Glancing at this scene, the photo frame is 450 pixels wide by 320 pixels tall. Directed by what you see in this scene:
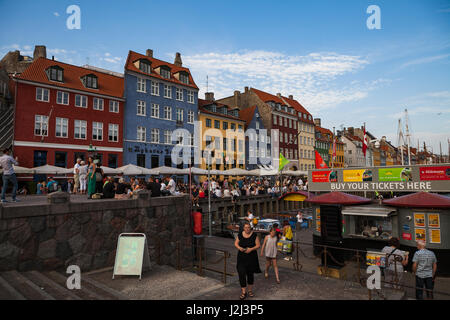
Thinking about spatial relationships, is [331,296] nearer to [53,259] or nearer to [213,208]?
[53,259]

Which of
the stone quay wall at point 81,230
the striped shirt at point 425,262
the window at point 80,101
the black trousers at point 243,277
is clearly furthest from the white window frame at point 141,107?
the striped shirt at point 425,262

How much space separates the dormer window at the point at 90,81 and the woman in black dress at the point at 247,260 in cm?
3169

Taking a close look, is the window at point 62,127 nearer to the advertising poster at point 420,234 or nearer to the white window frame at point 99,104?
the white window frame at point 99,104

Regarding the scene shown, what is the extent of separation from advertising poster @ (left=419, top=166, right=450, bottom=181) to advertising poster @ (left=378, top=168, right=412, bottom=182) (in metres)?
0.52

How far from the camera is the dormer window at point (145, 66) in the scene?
124ft

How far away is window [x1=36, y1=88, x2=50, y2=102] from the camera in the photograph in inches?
1127

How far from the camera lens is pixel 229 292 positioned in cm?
734

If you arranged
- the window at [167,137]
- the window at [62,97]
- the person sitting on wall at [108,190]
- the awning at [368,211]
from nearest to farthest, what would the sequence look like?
the person sitting on wall at [108,190]
the awning at [368,211]
the window at [62,97]
the window at [167,137]

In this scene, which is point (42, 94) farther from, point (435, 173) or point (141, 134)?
point (435, 173)

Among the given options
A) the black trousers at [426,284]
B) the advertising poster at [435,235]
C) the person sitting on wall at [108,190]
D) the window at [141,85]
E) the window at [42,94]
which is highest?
the window at [141,85]

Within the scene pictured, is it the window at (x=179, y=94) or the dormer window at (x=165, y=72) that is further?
the window at (x=179, y=94)
